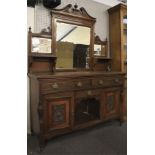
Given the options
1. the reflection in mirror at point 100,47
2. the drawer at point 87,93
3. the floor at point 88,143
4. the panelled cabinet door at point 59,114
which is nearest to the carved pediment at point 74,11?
the reflection in mirror at point 100,47

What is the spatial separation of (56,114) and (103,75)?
2.99 ft

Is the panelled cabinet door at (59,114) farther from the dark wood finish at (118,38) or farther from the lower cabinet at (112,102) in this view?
the dark wood finish at (118,38)

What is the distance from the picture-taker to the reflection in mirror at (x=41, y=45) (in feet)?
7.57

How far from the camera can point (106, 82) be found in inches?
96.3

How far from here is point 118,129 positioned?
8.34 ft

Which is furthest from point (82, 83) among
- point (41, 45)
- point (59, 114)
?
point (41, 45)

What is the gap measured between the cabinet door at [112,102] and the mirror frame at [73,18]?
2.03ft

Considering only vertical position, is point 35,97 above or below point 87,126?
above

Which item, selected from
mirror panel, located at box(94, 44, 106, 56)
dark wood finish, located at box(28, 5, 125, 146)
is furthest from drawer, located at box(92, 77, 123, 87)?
mirror panel, located at box(94, 44, 106, 56)

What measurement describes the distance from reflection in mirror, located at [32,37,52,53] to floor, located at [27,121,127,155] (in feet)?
4.09

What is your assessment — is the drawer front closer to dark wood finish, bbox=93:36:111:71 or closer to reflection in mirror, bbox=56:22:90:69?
reflection in mirror, bbox=56:22:90:69

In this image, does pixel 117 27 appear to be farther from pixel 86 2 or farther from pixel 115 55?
pixel 86 2

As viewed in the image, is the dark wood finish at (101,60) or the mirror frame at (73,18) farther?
the dark wood finish at (101,60)
